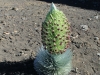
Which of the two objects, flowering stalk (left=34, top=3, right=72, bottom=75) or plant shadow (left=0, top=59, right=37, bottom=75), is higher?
flowering stalk (left=34, top=3, right=72, bottom=75)

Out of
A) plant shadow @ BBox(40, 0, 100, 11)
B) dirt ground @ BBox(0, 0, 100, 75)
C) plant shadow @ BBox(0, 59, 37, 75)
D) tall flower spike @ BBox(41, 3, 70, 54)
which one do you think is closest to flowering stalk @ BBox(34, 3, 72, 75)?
tall flower spike @ BBox(41, 3, 70, 54)

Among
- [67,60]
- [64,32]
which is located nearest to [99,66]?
[67,60]

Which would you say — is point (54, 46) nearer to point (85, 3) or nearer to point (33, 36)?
point (33, 36)

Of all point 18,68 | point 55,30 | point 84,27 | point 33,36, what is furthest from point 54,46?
point 84,27

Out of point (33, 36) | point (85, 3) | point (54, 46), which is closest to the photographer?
point (54, 46)

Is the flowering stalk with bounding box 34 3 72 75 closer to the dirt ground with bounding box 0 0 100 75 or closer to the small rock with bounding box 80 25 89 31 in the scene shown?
the dirt ground with bounding box 0 0 100 75

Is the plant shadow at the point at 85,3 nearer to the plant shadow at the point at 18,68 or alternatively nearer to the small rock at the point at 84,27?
the small rock at the point at 84,27

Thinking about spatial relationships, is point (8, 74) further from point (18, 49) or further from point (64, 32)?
point (64, 32)
